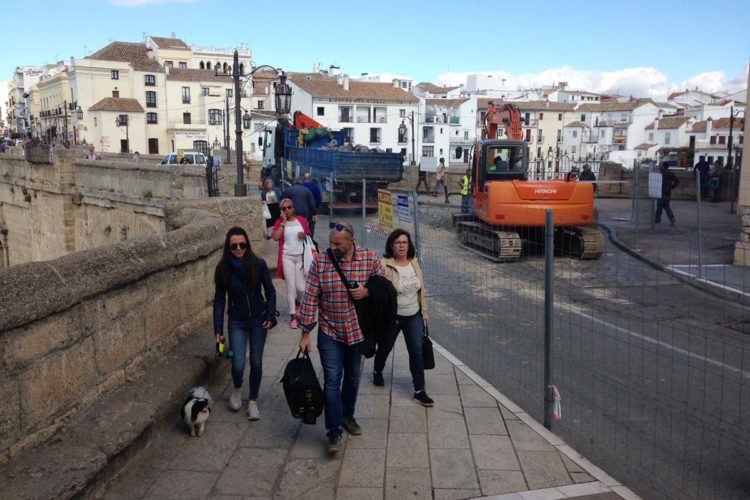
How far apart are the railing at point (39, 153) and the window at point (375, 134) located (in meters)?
47.3

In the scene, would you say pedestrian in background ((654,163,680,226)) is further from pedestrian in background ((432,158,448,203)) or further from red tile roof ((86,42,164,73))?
red tile roof ((86,42,164,73))

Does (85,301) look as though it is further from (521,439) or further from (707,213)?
(707,213)

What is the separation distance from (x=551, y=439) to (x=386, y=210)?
501cm

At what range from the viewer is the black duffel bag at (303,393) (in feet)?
15.1

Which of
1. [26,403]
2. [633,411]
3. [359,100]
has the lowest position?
[633,411]

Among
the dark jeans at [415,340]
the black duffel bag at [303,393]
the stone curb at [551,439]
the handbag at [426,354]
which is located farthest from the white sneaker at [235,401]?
the stone curb at [551,439]

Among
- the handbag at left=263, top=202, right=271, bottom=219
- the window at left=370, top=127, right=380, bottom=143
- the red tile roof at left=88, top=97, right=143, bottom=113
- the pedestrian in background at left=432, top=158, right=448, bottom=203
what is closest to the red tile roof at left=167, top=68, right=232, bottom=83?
the red tile roof at left=88, top=97, right=143, bottom=113

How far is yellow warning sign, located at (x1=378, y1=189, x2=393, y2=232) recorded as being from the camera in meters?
9.22

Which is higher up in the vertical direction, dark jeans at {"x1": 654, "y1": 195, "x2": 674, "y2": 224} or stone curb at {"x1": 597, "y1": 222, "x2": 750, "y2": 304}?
dark jeans at {"x1": 654, "y1": 195, "x2": 674, "y2": 224}

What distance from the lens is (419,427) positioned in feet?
16.9

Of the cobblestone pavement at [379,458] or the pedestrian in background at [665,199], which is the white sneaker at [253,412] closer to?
the cobblestone pavement at [379,458]

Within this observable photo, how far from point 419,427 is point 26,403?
2.72 meters

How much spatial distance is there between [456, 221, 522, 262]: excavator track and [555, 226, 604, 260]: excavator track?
3.42 ft

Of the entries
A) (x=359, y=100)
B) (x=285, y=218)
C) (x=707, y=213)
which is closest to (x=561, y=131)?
(x=359, y=100)
